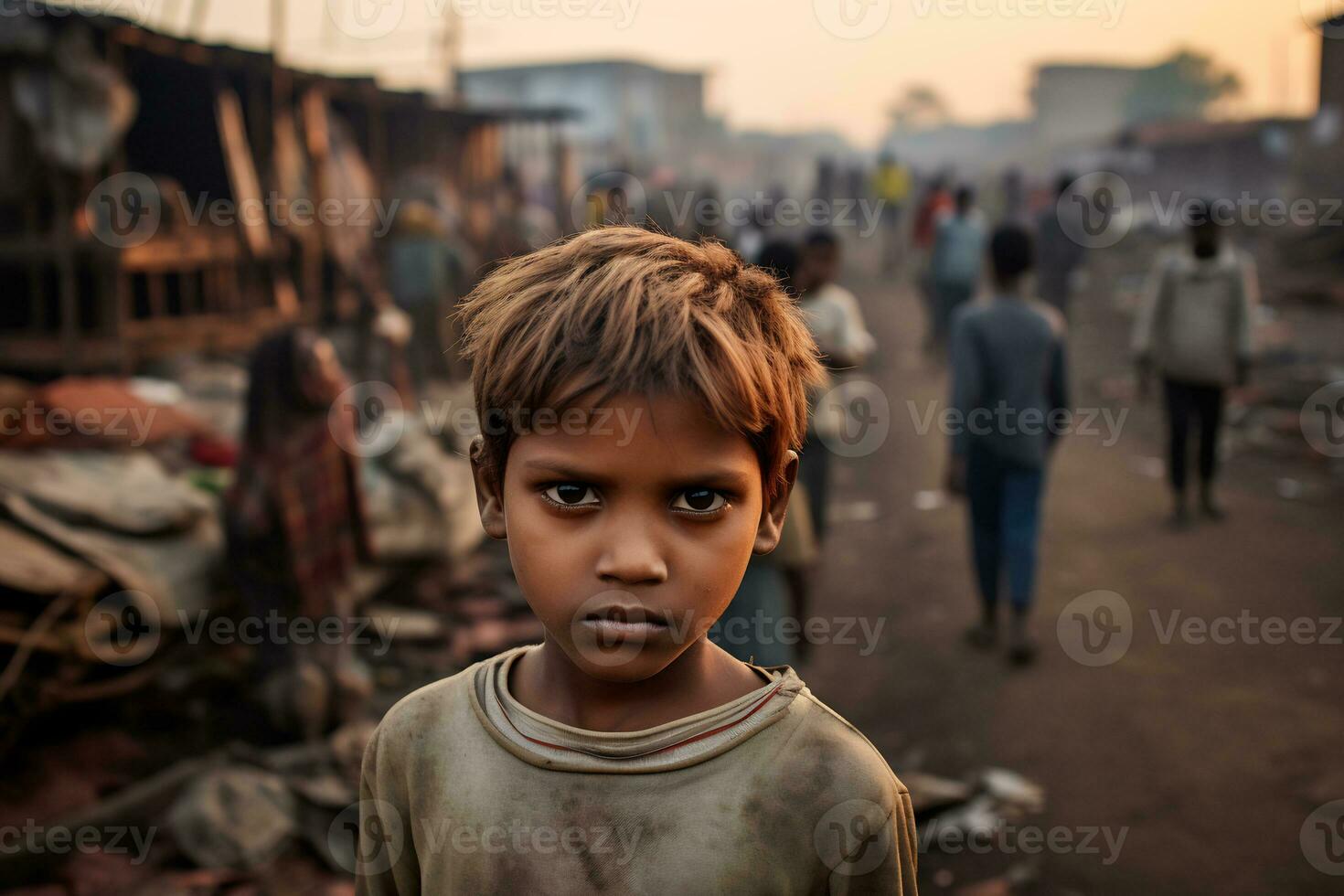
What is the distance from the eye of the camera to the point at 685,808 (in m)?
1.25

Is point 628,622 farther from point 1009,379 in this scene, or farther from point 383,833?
point 1009,379

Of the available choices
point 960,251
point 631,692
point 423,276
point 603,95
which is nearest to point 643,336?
point 631,692

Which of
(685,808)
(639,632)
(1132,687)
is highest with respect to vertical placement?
(639,632)

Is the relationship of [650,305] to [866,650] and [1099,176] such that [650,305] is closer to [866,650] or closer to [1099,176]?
[866,650]

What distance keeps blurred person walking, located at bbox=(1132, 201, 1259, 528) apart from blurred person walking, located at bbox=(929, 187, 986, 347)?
12.9ft

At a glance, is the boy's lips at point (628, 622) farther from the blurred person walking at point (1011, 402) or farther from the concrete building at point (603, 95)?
the concrete building at point (603, 95)

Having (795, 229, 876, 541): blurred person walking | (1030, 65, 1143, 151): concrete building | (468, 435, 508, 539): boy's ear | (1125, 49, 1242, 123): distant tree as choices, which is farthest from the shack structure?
(1125, 49, 1242, 123): distant tree

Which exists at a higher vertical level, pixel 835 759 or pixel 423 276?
pixel 423 276

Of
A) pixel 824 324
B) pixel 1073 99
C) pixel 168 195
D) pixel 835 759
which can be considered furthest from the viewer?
pixel 1073 99

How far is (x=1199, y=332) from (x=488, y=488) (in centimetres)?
668

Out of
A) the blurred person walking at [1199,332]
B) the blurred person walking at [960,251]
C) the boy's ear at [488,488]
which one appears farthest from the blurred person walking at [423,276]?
the boy's ear at [488,488]

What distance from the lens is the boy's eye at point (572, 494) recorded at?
122 cm

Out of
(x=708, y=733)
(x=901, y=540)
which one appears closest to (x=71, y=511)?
(x=708, y=733)

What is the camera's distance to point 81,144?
29.3ft
